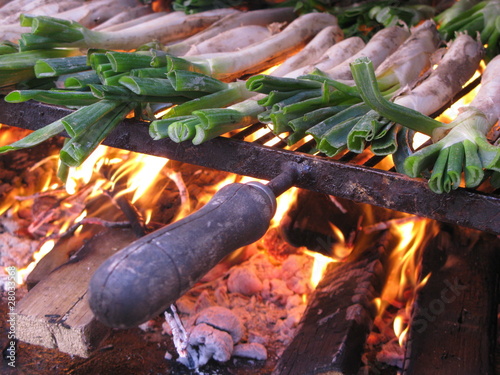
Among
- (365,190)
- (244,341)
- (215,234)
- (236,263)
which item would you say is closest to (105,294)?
(215,234)

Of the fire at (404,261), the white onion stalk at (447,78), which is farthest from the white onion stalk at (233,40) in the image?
the fire at (404,261)

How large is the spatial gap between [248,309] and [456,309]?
0.85m

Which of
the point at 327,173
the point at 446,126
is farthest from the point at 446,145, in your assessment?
the point at 327,173

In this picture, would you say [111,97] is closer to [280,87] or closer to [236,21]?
[280,87]

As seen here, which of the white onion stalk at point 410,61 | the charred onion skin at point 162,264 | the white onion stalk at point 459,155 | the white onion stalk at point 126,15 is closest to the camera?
the charred onion skin at point 162,264

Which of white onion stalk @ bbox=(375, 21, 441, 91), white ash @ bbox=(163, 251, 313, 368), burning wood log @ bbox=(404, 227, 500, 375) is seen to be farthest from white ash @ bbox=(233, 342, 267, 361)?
white onion stalk @ bbox=(375, 21, 441, 91)

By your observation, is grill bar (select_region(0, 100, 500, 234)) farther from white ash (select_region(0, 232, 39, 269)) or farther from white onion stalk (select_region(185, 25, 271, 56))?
white ash (select_region(0, 232, 39, 269))

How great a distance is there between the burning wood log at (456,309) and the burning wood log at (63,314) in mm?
1106

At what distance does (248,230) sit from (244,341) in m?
1.10

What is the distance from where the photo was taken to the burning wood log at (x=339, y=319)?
1.84 metres

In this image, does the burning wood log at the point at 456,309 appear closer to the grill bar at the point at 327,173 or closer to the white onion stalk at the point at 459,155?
the grill bar at the point at 327,173

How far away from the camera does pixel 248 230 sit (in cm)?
124

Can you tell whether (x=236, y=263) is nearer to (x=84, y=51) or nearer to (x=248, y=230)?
(x=84, y=51)

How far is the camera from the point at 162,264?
1.04 meters
